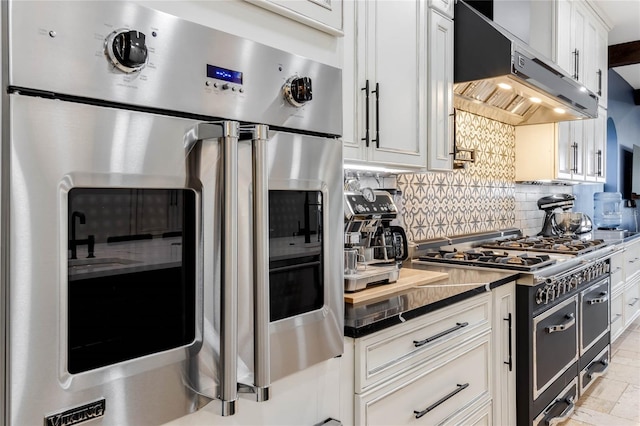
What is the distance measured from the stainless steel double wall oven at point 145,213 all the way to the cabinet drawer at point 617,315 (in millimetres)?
3488

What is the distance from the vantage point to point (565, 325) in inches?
96.6

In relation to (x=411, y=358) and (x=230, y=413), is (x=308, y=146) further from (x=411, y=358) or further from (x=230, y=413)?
(x=411, y=358)

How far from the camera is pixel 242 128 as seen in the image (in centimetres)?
90

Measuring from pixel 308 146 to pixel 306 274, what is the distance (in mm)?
293

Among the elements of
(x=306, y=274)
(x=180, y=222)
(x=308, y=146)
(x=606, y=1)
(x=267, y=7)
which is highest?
(x=606, y=1)

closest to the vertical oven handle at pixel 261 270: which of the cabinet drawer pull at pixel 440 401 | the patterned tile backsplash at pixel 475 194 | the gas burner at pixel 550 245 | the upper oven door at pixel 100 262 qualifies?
the upper oven door at pixel 100 262

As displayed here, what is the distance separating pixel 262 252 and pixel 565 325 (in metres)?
2.12

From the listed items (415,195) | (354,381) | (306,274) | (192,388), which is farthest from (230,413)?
(415,195)

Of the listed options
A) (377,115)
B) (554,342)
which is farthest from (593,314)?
(377,115)

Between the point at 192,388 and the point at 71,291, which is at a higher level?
the point at 71,291

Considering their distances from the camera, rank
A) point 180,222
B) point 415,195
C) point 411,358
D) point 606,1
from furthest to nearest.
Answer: point 606,1 < point 415,195 < point 411,358 < point 180,222

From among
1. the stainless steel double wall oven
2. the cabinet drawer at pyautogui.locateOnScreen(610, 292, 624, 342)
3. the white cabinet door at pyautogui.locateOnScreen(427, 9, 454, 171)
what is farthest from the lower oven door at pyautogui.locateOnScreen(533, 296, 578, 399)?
the stainless steel double wall oven

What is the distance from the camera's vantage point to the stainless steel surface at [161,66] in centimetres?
68

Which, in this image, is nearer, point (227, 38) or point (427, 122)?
point (227, 38)
